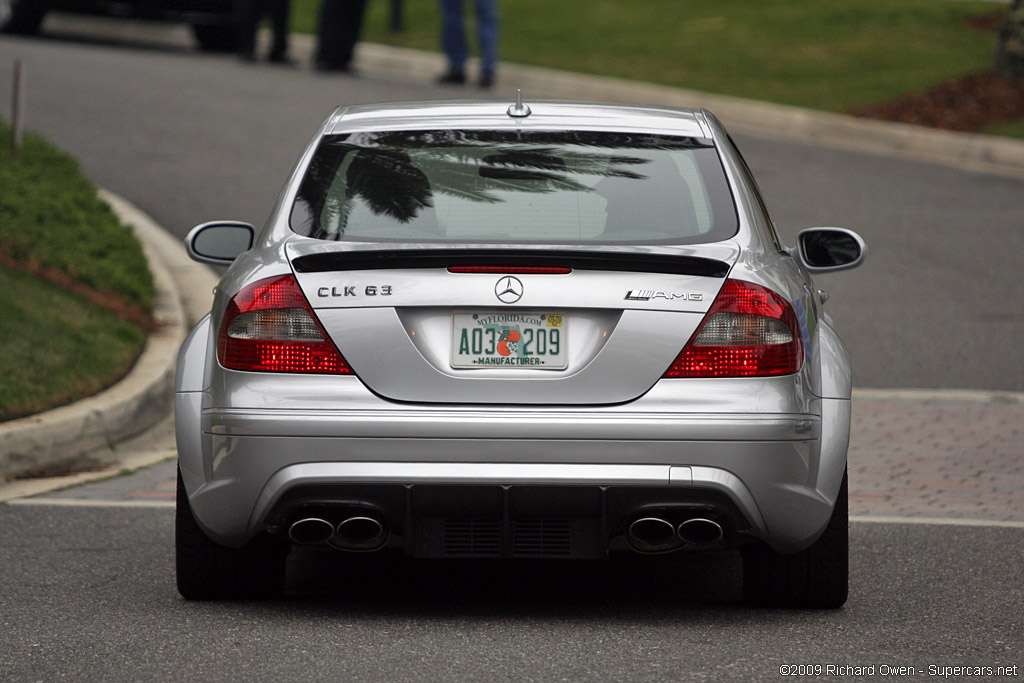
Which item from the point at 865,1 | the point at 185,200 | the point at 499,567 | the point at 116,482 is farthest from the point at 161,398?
the point at 865,1

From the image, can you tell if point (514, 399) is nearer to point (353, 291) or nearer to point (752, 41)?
point (353, 291)

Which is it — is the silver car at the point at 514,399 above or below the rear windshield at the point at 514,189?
below

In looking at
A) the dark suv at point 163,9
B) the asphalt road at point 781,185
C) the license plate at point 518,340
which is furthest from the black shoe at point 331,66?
the license plate at point 518,340

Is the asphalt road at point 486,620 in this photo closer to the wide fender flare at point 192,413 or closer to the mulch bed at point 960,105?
the wide fender flare at point 192,413

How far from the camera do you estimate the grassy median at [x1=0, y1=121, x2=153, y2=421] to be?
7953 millimetres

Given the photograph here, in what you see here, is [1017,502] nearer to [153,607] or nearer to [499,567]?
[499,567]

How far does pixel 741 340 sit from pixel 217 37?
1838 centimetres

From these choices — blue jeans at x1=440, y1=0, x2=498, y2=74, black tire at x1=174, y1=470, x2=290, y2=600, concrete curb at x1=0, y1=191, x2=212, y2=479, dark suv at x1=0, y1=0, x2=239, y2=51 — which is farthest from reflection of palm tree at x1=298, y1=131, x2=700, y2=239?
dark suv at x1=0, y1=0, x2=239, y2=51

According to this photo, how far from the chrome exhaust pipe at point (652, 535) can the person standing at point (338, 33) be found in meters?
15.3

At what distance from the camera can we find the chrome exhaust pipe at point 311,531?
468 centimetres

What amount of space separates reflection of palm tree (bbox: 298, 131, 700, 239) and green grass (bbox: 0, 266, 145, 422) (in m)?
2.88

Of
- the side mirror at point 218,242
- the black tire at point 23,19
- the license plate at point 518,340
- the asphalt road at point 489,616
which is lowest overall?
the black tire at point 23,19

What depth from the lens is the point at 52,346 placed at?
8328 mm

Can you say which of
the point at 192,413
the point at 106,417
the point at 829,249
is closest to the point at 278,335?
the point at 192,413
